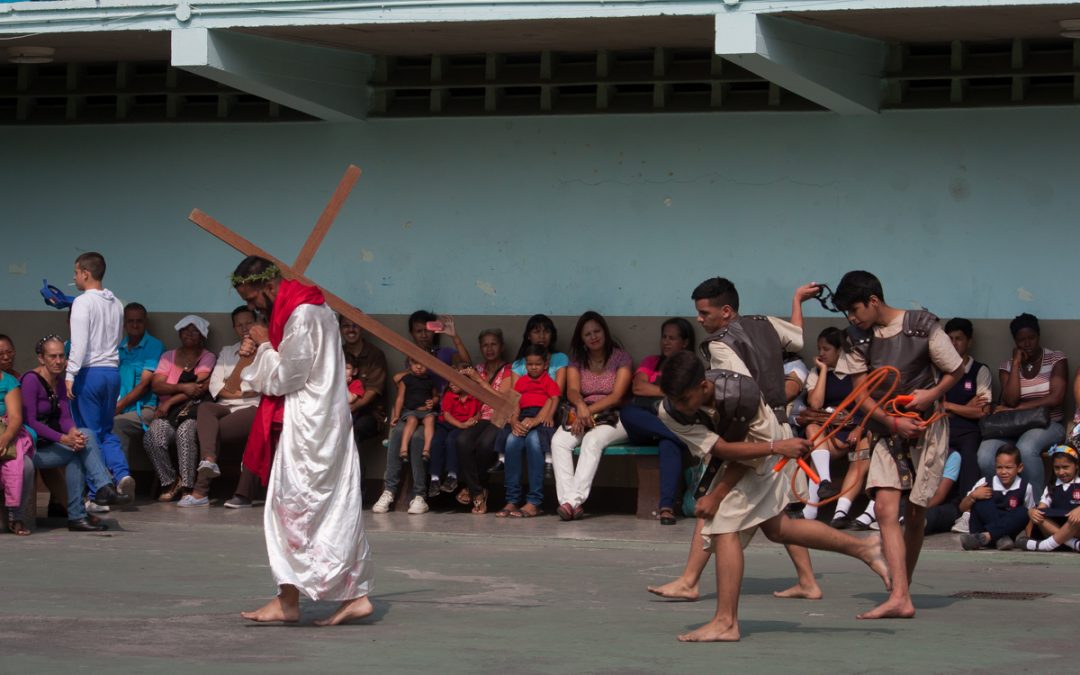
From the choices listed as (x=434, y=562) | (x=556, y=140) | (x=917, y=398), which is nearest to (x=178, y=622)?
(x=434, y=562)

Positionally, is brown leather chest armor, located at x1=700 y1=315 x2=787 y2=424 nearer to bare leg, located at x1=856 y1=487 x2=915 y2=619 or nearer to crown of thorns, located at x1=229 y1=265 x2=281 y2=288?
bare leg, located at x1=856 y1=487 x2=915 y2=619

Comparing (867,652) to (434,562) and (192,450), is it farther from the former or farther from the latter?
(192,450)

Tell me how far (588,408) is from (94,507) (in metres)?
3.93

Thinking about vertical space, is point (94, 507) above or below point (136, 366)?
below

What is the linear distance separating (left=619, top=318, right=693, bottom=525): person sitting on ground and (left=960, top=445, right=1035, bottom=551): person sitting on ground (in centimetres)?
226

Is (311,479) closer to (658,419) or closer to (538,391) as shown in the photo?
(658,419)

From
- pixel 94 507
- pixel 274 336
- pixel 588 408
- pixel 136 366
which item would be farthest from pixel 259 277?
pixel 136 366

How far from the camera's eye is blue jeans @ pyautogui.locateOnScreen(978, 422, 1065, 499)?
1154 centimetres

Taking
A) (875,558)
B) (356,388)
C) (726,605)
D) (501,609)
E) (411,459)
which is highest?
(356,388)

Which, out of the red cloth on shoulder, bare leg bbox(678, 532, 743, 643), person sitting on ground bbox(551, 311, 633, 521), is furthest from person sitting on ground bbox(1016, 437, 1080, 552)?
the red cloth on shoulder

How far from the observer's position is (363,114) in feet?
46.3

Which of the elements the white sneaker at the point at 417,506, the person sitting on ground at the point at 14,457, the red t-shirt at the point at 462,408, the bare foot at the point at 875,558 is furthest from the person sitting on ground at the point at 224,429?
the bare foot at the point at 875,558

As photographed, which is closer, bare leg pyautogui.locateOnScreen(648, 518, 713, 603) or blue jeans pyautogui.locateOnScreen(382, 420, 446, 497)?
bare leg pyautogui.locateOnScreen(648, 518, 713, 603)

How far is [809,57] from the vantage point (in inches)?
471
